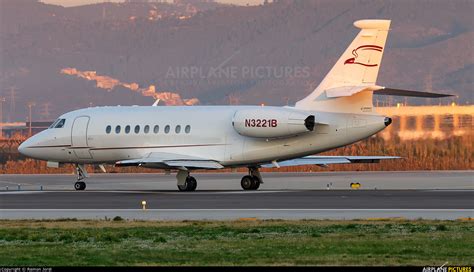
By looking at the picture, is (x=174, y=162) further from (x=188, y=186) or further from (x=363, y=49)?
(x=363, y=49)

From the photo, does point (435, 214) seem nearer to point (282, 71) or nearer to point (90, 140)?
point (90, 140)

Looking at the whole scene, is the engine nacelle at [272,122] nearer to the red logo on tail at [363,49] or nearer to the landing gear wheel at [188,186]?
the red logo on tail at [363,49]

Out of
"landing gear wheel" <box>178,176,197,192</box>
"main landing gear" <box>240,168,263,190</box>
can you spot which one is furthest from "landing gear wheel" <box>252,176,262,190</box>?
"landing gear wheel" <box>178,176,197,192</box>

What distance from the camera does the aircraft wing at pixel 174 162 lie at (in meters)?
44.3

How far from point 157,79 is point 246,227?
15827 centimetres

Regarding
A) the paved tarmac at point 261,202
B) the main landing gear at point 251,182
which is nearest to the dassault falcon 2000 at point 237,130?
the main landing gear at point 251,182

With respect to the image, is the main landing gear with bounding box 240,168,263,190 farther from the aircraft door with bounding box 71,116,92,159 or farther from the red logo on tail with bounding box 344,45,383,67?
the aircraft door with bounding box 71,116,92,159

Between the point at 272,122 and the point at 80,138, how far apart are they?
8913mm

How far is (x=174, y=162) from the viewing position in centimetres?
4472

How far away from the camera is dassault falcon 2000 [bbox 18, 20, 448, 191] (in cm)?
4306

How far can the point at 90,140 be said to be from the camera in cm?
4859

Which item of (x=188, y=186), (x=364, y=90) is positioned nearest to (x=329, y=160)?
(x=364, y=90)

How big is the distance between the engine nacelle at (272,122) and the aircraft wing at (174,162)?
5.57 ft

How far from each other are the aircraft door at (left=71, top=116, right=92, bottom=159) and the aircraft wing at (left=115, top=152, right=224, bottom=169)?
3458 millimetres
